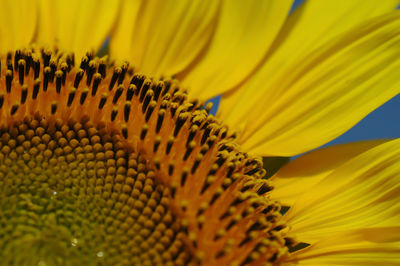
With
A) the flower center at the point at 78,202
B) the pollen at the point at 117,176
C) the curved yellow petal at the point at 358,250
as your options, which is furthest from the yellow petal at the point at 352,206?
the flower center at the point at 78,202

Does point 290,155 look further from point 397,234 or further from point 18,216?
point 18,216

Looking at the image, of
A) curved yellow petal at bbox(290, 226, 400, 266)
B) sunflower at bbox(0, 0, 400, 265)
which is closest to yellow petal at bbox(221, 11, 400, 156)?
sunflower at bbox(0, 0, 400, 265)

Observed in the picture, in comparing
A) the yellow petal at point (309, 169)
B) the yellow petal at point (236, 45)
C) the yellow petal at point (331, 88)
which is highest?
the yellow petal at point (236, 45)

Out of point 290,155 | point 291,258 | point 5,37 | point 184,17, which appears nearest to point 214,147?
point 290,155

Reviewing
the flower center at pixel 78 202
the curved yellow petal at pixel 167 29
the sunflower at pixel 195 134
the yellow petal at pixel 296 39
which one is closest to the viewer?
the flower center at pixel 78 202

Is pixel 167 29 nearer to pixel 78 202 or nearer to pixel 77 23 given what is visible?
pixel 77 23

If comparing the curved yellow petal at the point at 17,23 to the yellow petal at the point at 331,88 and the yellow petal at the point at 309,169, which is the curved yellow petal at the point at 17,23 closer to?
the yellow petal at the point at 331,88

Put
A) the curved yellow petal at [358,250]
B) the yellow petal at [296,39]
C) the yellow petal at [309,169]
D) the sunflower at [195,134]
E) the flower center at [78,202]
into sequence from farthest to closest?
the yellow petal at [296,39], the yellow petal at [309,169], the curved yellow petal at [358,250], the sunflower at [195,134], the flower center at [78,202]

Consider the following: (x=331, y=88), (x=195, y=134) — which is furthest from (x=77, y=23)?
(x=331, y=88)
